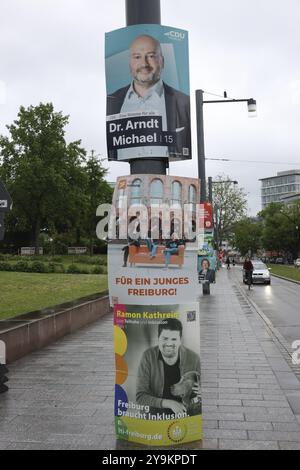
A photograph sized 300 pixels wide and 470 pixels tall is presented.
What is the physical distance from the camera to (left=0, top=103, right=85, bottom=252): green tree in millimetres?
50625

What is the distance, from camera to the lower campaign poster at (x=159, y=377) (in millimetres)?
4719

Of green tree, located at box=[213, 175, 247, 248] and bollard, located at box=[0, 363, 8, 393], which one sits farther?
green tree, located at box=[213, 175, 247, 248]

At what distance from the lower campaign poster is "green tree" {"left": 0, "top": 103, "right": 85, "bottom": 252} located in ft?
153

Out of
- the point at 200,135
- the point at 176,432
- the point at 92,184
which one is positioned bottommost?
the point at 176,432

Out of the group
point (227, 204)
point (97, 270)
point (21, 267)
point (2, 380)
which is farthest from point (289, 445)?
point (227, 204)

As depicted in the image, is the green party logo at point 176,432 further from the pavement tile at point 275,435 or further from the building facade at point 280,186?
the building facade at point 280,186

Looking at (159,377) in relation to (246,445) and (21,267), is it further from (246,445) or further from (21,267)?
(21,267)

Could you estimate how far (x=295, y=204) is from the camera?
98562 mm

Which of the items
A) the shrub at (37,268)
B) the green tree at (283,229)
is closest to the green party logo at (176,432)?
the shrub at (37,268)

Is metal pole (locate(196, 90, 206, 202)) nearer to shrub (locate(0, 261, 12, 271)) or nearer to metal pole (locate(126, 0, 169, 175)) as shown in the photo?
shrub (locate(0, 261, 12, 271))

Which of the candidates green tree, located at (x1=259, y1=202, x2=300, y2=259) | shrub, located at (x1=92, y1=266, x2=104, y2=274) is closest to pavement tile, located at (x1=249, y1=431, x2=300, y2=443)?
shrub, located at (x1=92, y1=266, x2=104, y2=274)

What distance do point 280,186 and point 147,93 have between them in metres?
179

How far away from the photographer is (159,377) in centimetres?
477

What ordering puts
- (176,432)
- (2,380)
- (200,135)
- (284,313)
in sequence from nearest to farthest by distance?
(176,432), (2,380), (284,313), (200,135)
